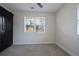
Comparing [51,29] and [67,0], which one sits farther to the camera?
[51,29]

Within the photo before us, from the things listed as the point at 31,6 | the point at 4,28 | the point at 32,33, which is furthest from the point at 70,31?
the point at 32,33

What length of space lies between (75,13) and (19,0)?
10.9 ft

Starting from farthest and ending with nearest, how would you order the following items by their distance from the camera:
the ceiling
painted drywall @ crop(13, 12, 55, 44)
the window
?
the window
painted drywall @ crop(13, 12, 55, 44)
the ceiling

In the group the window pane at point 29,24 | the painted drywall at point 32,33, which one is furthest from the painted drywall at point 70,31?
the window pane at point 29,24

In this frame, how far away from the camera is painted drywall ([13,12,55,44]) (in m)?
7.18

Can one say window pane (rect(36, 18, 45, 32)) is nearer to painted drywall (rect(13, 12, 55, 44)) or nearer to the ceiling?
painted drywall (rect(13, 12, 55, 44))

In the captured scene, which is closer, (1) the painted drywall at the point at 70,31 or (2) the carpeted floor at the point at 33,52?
(1) the painted drywall at the point at 70,31

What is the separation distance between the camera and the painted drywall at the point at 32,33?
23.5 ft

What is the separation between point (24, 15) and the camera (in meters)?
7.22

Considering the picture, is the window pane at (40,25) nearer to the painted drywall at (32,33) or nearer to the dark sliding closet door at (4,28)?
the painted drywall at (32,33)

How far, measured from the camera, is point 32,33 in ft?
23.9

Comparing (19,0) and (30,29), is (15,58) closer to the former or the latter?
(19,0)

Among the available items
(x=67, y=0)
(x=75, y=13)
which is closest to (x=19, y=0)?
(x=67, y=0)

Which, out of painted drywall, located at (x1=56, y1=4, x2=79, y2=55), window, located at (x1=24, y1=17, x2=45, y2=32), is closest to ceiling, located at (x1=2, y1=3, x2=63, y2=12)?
painted drywall, located at (x1=56, y1=4, x2=79, y2=55)
